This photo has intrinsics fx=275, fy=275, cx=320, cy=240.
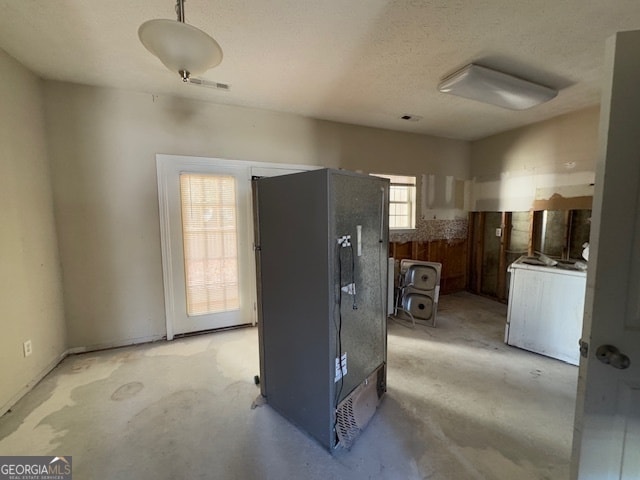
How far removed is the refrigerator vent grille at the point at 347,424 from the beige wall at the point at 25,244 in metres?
2.36

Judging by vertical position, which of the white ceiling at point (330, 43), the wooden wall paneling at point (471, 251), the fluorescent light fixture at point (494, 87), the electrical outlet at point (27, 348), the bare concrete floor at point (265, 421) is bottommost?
the bare concrete floor at point (265, 421)

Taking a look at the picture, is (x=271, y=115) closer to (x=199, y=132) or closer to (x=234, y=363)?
(x=199, y=132)

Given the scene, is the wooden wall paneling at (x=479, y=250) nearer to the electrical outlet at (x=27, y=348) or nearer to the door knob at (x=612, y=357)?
the door knob at (x=612, y=357)

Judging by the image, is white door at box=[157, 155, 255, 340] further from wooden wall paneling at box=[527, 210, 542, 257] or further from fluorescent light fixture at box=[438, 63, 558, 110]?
wooden wall paneling at box=[527, 210, 542, 257]

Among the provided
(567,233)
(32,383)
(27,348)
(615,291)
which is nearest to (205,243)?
(27,348)

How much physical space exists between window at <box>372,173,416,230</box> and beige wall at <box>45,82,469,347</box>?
7.86 ft

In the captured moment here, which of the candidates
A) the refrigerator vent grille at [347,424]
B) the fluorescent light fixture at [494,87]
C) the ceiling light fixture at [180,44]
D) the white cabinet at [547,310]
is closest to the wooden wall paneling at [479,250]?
the white cabinet at [547,310]

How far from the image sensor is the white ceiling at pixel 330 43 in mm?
1656

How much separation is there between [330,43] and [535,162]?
3548 mm

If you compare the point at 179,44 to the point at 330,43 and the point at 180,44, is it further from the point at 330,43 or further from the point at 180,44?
the point at 330,43

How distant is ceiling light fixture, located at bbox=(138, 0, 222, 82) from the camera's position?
3.89 feet

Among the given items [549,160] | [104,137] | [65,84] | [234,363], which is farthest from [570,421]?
[65,84]

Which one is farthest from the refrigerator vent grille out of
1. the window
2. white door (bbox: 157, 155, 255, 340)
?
the window

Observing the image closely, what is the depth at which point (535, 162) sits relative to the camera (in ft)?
12.8
